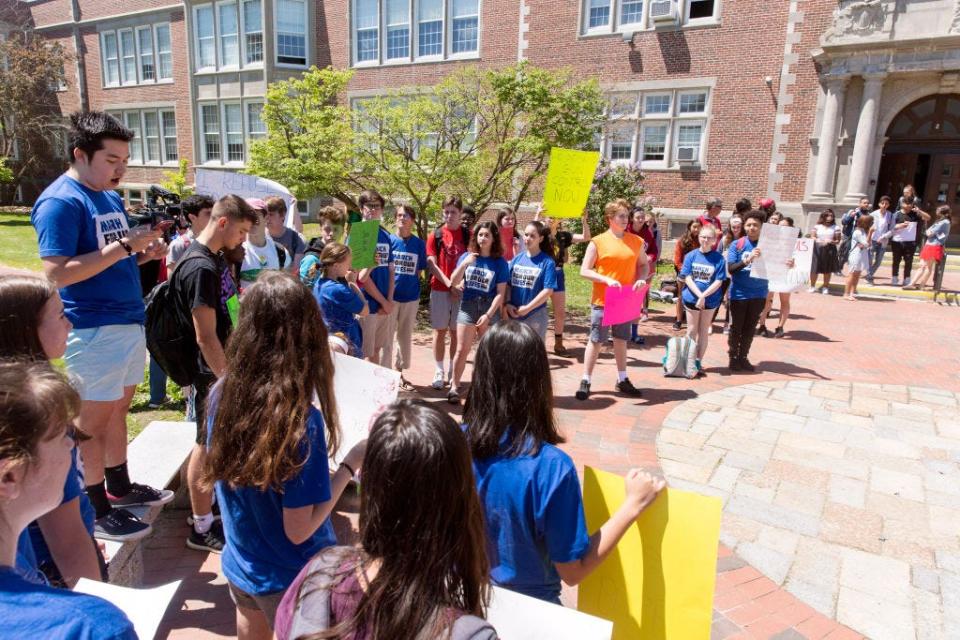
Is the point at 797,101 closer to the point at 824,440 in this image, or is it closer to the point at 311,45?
the point at 824,440

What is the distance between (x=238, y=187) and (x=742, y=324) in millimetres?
5858

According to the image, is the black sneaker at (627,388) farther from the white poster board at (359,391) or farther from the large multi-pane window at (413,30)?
the large multi-pane window at (413,30)

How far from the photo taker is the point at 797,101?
16.8m

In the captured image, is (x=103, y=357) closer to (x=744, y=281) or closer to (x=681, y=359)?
(x=681, y=359)

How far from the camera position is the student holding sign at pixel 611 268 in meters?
6.19

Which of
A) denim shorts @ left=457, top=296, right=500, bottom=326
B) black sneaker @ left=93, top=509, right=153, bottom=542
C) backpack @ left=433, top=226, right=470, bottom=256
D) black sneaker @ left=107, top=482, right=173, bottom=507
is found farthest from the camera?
backpack @ left=433, top=226, right=470, bottom=256

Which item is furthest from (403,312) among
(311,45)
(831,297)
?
(311,45)

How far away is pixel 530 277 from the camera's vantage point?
19.8 ft

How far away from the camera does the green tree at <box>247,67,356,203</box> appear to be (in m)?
10.1

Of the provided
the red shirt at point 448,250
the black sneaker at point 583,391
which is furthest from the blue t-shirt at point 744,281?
the red shirt at point 448,250

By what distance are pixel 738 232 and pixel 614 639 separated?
796cm

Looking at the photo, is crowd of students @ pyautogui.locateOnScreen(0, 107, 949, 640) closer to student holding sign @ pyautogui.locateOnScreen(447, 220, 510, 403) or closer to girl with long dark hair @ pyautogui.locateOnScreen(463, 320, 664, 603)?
girl with long dark hair @ pyautogui.locateOnScreen(463, 320, 664, 603)

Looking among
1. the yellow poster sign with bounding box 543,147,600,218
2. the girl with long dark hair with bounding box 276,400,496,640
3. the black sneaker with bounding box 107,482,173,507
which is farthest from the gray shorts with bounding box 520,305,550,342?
the girl with long dark hair with bounding box 276,400,496,640

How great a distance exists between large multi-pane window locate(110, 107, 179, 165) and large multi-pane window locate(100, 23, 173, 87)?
1.43m
